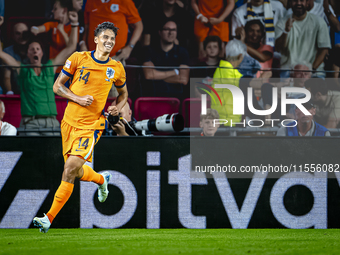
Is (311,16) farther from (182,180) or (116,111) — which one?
(116,111)

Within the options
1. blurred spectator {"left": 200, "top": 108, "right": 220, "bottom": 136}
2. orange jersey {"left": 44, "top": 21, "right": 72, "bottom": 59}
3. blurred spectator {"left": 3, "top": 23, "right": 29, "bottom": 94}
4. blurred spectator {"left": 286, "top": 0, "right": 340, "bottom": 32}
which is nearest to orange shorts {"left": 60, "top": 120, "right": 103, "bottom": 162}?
blurred spectator {"left": 200, "top": 108, "right": 220, "bottom": 136}

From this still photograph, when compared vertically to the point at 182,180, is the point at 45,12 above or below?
above

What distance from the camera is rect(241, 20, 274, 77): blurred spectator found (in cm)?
777

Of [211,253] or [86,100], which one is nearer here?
[211,253]

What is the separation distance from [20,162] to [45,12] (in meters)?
3.88

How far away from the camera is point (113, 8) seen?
7.63 metres

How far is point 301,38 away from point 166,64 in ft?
8.58

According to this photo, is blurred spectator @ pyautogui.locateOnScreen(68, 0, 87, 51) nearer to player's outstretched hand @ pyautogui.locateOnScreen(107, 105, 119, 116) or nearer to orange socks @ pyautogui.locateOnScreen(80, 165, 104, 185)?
player's outstretched hand @ pyautogui.locateOnScreen(107, 105, 119, 116)

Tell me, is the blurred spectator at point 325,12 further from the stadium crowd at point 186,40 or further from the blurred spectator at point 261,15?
the blurred spectator at point 261,15

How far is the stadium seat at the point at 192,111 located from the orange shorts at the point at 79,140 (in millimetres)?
2562

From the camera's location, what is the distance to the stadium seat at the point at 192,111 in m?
6.72

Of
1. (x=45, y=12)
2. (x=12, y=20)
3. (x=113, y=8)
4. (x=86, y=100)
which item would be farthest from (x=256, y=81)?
(x=12, y=20)

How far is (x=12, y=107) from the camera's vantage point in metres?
6.70

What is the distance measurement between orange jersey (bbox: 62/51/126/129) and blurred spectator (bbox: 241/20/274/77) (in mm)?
4060
